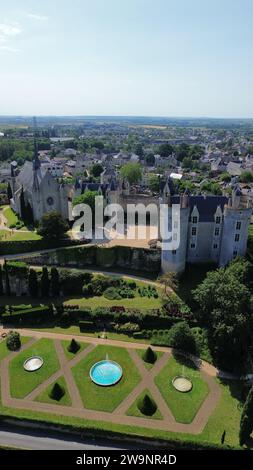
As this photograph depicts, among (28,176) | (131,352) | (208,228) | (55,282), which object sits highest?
(28,176)

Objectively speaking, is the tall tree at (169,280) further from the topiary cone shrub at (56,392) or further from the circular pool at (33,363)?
the topiary cone shrub at (56,392)

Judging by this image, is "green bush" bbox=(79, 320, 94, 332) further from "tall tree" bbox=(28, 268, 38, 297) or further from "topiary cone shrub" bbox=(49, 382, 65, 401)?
"topiary cone shrub" bbox=(49, 382, 65, 401)

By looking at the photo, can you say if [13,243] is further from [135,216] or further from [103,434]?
[103,434]

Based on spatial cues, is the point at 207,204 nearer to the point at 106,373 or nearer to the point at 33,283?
the point at 33,283

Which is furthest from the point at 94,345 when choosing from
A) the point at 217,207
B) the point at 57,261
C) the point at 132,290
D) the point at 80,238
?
the point at 217,207

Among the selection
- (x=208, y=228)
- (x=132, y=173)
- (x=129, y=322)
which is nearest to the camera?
(x=129, y=322)

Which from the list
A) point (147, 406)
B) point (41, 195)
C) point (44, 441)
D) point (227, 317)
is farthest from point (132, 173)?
point (44, 441)

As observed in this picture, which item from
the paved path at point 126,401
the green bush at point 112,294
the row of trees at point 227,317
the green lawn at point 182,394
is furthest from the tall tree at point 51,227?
the green lawn at point 182,394
